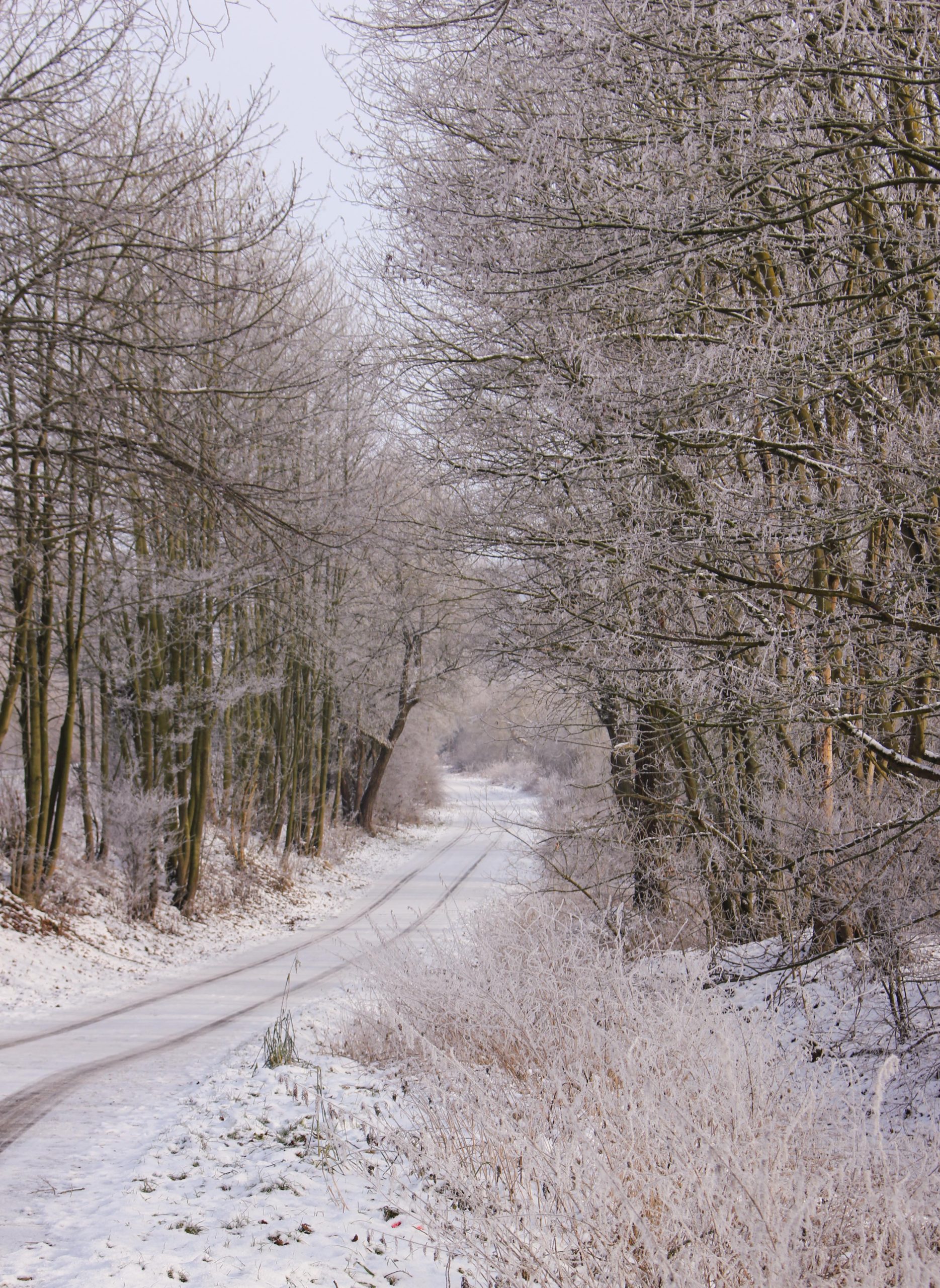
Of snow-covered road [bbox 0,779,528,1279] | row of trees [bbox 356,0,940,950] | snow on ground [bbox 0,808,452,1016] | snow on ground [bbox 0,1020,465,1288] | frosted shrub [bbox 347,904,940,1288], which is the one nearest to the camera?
frosted shrub [bbox 347,904,940,1288]

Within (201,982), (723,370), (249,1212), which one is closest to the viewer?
(249,1212)

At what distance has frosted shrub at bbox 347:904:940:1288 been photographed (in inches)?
119

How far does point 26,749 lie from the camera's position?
12.4 metres

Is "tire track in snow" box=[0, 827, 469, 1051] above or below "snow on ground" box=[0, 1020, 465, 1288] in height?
below

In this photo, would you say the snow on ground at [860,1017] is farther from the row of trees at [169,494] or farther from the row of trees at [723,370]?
the row of trees at [169,494]

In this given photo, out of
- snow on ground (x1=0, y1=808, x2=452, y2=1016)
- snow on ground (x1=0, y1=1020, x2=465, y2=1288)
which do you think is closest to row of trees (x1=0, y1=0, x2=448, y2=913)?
snow on ground (x1=0, y1=808, x2=452, y2=1016)

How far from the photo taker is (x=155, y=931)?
1369 centimetres

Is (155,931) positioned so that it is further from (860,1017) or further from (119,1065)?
(860,1017)

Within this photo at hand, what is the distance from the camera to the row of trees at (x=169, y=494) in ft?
21.9

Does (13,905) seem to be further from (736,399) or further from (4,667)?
(736,399)

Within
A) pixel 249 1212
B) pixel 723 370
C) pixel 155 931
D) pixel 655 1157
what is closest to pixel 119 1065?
pixel 249 1212

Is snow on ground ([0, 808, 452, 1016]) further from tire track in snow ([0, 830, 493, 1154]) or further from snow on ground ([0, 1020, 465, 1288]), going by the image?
snow on ground ([0, 1020, 465, 1288])

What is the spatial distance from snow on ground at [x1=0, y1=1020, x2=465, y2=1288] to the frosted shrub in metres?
0.25

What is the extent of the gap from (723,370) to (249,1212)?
5167 mm
